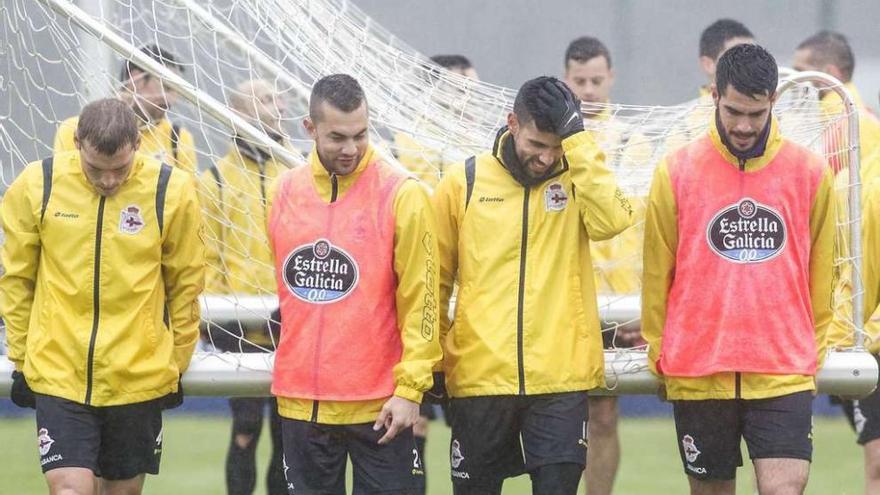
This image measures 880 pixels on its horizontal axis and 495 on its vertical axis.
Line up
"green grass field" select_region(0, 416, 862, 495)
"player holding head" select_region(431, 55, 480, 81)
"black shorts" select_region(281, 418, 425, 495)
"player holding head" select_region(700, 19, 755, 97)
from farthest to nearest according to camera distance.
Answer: "green grass field" select_region(0, 416, 862, 495) → "player holding head" select_region(431, 55, 480, 81) → "player holding head" select_region(700, 19, 755, 97) → "black shorts" select_region(281, 418, 425, 495)

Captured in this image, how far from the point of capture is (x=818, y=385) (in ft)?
18.5

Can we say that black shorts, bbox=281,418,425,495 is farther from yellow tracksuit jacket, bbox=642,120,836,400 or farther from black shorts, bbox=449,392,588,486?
yellow tracksuit jacket, bbox=642,120,836,400

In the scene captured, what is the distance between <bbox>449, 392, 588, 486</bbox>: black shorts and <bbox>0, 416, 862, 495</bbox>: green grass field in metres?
3.14

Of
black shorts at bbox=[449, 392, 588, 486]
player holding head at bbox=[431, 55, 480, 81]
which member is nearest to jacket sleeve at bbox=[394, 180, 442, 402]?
black shorts at bbox=[449, 392, 588, 486]

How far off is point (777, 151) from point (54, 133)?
2.92 metres

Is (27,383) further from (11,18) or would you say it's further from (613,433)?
(613,433)

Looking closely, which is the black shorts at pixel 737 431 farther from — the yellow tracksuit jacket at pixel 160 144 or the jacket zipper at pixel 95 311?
the yellow tracksuit jacket at pixel 160 144

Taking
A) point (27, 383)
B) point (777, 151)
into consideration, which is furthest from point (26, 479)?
point (777, 151)

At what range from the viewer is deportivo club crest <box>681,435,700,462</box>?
18.1ft

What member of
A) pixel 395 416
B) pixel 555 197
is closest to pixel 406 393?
pixel 395 416

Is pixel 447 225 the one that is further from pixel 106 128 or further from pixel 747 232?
pixel 106 128

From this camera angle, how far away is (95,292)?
18.2 ft

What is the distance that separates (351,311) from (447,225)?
0.47 meters

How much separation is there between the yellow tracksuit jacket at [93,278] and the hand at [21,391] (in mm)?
52
